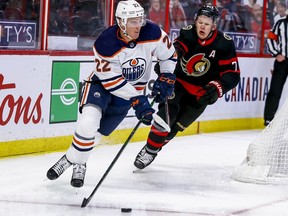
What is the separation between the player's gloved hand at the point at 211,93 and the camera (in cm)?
518

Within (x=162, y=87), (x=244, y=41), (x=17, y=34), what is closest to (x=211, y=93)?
(x=162, y=87)

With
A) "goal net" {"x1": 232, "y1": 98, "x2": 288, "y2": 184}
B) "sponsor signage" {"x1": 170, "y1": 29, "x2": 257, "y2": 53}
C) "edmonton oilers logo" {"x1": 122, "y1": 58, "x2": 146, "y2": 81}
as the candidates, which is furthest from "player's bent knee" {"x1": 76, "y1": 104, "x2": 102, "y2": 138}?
"sponsor signage" {"x1": 170, "y1": 29, "x2": 257, "y2": 53}

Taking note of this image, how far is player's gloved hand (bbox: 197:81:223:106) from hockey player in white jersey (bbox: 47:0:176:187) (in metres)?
0.46

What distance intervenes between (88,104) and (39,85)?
1.33m

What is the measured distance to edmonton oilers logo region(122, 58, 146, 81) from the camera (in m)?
4.63

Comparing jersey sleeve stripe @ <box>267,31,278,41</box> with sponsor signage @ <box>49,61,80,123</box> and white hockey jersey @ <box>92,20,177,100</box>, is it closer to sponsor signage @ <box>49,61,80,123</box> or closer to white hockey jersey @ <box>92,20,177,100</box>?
sponsor signage @ <box>49,61,80,123</box>

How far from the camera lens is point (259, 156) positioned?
5.29 m

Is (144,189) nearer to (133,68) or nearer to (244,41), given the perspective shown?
(133,68)

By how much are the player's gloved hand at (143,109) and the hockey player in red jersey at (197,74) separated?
2.46 ft

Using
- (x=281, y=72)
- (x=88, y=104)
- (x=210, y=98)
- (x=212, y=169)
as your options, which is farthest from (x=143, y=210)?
Result: (x=281, y=72)

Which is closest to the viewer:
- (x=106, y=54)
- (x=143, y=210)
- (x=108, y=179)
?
(x=143, y=210)

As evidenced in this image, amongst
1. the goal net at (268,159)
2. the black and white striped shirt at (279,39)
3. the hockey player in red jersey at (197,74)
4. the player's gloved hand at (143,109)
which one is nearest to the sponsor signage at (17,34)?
the hockey player in red jersey at (197,74)

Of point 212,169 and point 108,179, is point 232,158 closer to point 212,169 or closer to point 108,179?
point 212,169

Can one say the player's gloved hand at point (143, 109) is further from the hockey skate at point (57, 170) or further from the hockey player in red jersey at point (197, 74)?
the hockey player in red jersey at point (197, 74)
